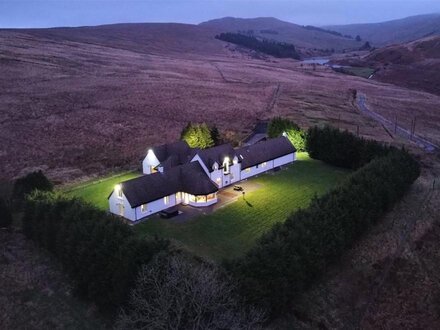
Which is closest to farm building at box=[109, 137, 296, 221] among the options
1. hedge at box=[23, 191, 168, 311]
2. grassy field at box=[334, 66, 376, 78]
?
hedge at box=[23, 191, 168, 311]

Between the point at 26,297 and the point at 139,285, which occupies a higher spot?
the point at 139,285

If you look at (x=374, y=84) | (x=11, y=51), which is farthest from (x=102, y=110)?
(x=374, y=84)

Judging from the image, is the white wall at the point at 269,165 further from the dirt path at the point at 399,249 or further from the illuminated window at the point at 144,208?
the dirt path at the point at 399,249

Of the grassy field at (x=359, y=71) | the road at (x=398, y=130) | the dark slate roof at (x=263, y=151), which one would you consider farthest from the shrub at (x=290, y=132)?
the grassy field at (x=359, y=71)

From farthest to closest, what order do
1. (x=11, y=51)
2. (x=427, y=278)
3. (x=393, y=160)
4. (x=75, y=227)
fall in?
(x=11, y=51) < (x=393, y=160) < (x=427, y=278) < (x=75, y=227)

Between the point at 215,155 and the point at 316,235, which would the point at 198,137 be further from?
the point at 316,235

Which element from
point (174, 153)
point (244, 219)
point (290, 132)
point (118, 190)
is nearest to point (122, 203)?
point (118, 190)

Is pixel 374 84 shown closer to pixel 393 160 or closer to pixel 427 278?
pixel 393 160
